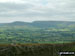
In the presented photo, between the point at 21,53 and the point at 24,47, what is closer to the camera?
the point at 21,53

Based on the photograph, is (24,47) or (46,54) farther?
(24,47)

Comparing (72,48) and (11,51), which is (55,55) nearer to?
(72,48)

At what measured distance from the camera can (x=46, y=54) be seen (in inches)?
2100

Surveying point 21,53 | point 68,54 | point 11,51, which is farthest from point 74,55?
point 11,51

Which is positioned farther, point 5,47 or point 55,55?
point 5,47

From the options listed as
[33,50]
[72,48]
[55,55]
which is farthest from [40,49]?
[72,48]

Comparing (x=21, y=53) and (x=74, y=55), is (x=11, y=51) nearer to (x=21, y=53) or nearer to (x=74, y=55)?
(x=21, y=53)

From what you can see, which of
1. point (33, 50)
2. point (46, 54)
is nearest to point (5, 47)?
point (33, 50)

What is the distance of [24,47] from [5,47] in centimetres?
630

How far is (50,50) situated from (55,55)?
3.84 m

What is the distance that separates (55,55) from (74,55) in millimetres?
5705

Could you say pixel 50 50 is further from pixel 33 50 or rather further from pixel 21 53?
pixel 21 53

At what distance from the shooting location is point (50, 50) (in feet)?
182

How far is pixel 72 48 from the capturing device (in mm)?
56812
